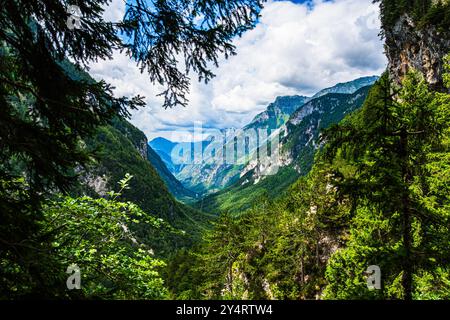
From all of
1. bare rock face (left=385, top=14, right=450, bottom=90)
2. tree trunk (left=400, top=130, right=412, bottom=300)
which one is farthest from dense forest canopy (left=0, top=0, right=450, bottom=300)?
bare rock face (left=385, top=14, right=450, bottom=90)

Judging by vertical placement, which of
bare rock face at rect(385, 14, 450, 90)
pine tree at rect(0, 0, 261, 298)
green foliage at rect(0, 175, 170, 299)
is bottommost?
green foliage at rect(0, 175, 170, 299)

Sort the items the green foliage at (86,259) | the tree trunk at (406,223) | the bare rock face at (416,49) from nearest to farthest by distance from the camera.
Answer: the green foliage at (86,259)
the tree trunk at (406,223)
the bare rock face at (416,49)

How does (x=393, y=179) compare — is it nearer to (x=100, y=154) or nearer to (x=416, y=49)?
(x=100, y=154)

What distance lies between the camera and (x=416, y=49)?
45.5 m

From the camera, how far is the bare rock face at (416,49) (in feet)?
127

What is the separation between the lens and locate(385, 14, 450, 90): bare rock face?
1518 inches

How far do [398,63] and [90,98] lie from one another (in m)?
61.2

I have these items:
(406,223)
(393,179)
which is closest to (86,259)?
(393,179)

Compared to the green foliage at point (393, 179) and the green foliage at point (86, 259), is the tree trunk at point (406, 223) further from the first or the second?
the green foliage at point (86, 259)

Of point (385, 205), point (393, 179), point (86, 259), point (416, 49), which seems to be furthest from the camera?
point (416, 49)

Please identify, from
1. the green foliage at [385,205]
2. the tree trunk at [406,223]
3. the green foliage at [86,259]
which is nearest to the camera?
the green foliage at [86,259]

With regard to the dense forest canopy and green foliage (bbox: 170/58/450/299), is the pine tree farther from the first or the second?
green foliage (bbox: 170/58/450/299)

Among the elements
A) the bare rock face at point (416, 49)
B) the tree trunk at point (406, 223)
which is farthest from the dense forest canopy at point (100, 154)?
the bare rock face at point (416, 49)

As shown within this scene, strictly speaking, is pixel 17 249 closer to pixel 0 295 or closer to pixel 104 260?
pixel 0 295
